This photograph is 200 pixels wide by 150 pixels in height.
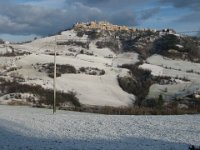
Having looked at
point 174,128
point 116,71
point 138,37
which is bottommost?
point 174,128

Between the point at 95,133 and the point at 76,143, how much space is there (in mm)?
5171

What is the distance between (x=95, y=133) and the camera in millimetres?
27297

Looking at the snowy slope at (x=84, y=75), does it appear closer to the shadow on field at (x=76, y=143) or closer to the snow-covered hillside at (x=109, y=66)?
the snow-covered hillside at (x=109, y=66)

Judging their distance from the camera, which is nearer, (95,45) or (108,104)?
(108,104)

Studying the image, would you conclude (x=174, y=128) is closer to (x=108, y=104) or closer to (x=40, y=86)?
(x=108, y=104)

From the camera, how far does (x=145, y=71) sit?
68.2 meters

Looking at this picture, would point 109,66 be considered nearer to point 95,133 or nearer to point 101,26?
point 101,26

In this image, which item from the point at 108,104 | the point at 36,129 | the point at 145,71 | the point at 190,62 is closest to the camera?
the point at 36,129

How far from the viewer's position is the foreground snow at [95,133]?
21391mm

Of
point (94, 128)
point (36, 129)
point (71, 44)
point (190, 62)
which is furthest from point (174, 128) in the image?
point (71, 44)

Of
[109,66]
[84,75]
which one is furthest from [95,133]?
[109,66]

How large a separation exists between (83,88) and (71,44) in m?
31.0

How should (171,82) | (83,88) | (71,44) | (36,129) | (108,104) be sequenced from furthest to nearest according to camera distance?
1. (71,44)
2. (171,82)
3. (83,88)
4. (108,104)
5. (36,129)

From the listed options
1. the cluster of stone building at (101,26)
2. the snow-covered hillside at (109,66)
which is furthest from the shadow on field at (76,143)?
the cluster of stone building at (101,26)
